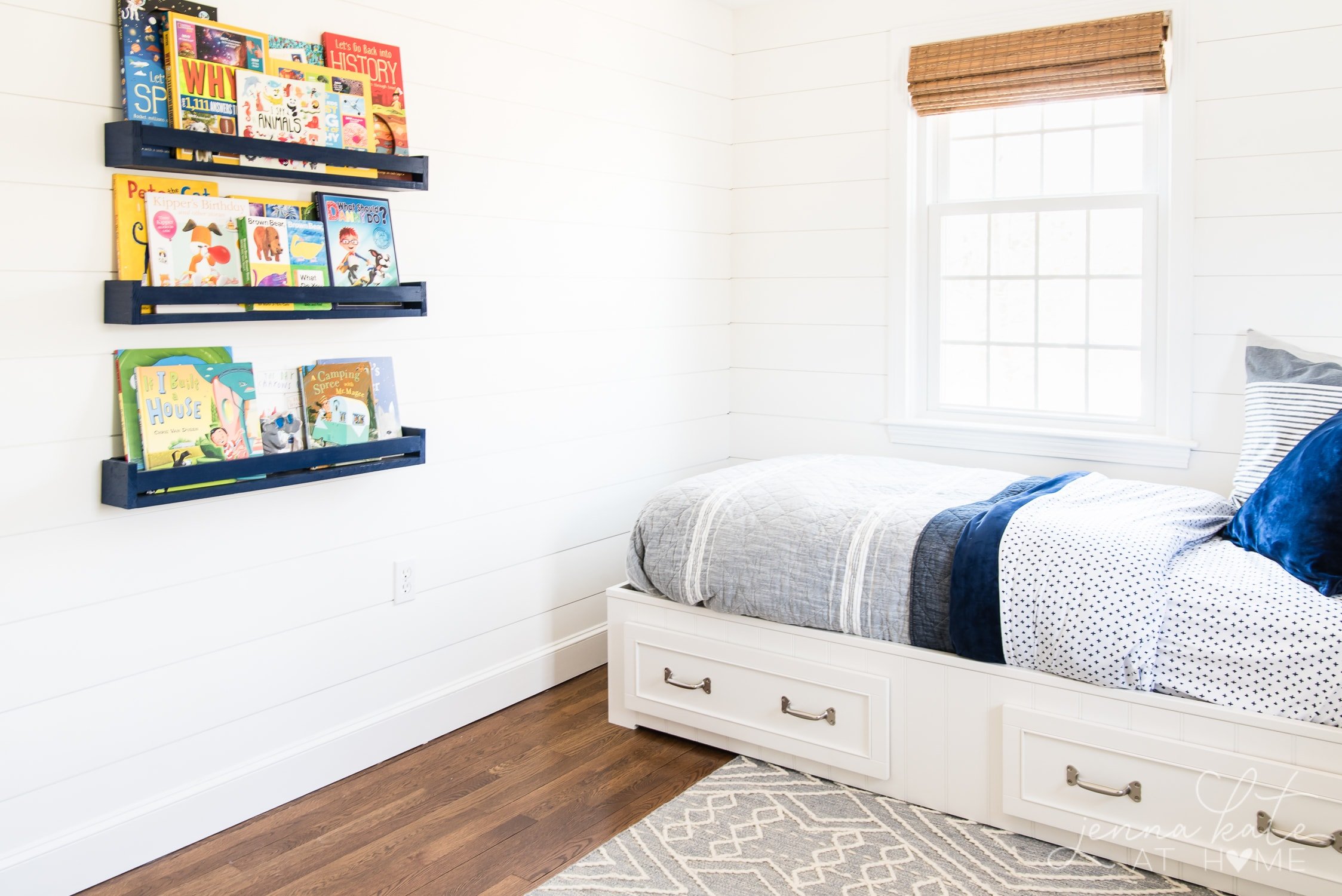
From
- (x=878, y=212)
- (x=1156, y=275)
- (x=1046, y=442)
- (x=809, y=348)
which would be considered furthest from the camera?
(x=809, y=348)

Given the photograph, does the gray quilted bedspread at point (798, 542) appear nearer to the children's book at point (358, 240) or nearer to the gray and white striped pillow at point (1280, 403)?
the gray and white striped pillow at point (1280, 403)

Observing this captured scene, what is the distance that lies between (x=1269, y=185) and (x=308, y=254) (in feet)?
8.32

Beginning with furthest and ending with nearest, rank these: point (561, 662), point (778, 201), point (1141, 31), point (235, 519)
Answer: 1. point (778, 201)
2. point (561, 662)
3. point (1141, 31)
4. point (235, 519)

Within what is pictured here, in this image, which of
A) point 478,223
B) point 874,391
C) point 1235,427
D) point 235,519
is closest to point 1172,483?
point 1235,427

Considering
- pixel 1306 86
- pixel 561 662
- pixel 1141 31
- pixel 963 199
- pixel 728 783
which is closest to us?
pixel 728 783

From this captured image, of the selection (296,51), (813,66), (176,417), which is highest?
(813,66)

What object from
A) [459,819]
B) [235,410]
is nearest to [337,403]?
[235,410]

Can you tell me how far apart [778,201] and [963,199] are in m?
0.67

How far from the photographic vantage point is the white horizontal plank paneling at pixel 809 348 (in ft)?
11.6

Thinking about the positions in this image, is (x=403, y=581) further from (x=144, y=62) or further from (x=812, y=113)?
(x=812, y=113)

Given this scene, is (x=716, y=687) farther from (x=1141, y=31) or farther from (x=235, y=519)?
(x=1141, y=31)

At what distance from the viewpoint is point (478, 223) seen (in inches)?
109

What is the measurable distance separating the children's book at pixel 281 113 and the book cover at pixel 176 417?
1.56ft

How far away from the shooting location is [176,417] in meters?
2.03
